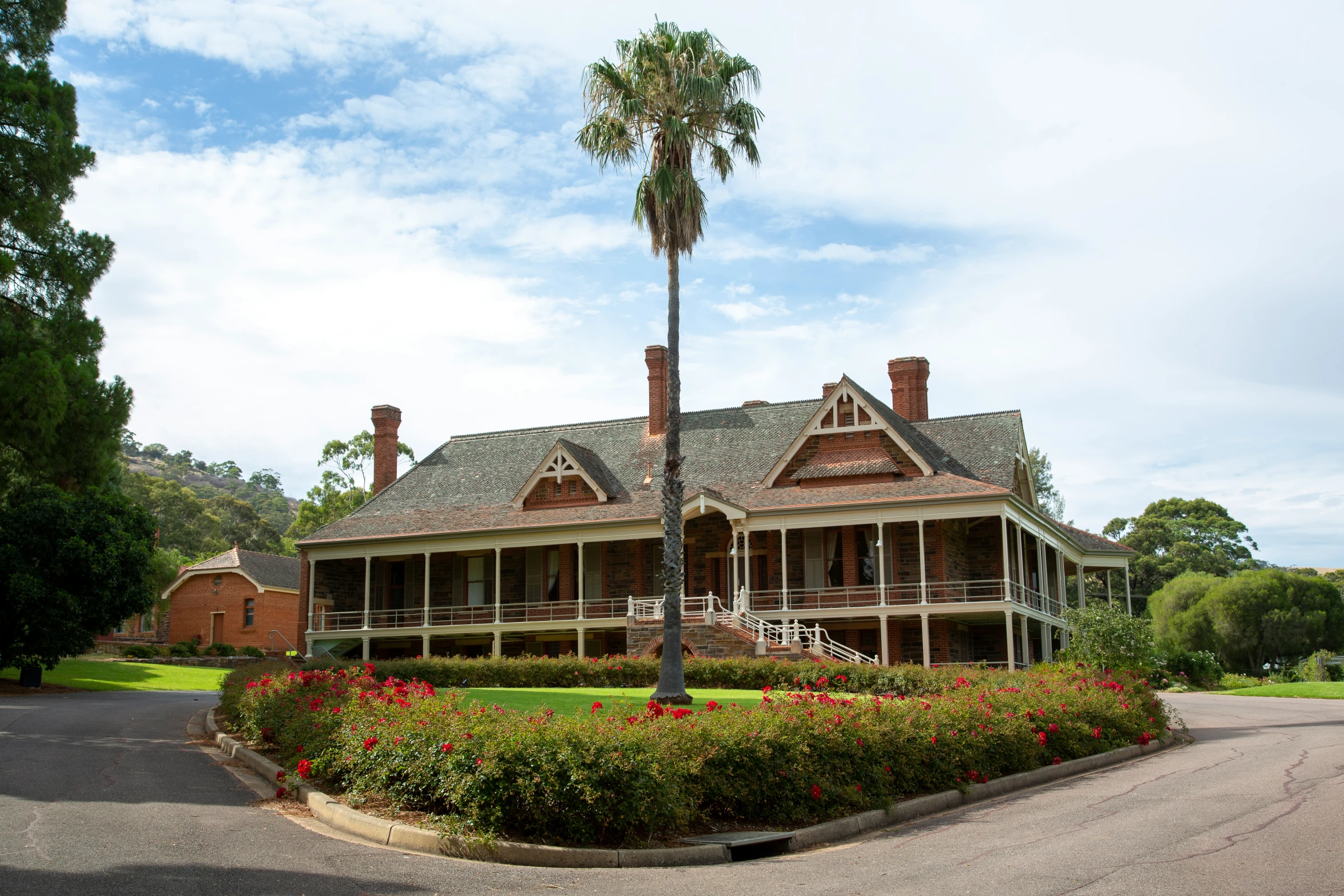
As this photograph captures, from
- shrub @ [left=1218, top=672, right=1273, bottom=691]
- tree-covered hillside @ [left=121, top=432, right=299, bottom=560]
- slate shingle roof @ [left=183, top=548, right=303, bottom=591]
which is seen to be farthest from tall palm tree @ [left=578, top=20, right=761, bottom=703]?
tree-covered hillside @ [left=121, top=432, right=299, bottom=560]

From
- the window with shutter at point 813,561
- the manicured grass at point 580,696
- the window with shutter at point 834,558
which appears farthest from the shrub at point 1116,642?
the window with shutter at point 813,561

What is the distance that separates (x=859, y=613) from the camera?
30703 millimetres

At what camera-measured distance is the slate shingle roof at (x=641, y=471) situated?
3189 centimetres

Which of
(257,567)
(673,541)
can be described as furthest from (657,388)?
(257,567)

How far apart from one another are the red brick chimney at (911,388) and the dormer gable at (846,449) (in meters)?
4.63

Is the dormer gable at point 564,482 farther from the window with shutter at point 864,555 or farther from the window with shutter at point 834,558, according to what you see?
the window with shutter at point 864,555

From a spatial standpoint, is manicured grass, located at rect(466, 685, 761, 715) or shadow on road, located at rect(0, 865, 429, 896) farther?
manicured grass, located at rect(466, 685, 761, 715)

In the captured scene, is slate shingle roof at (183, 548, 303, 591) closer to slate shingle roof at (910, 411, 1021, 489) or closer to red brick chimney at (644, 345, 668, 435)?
red brick chimney at (644, 345, 668, 435)

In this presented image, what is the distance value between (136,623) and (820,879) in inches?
2478

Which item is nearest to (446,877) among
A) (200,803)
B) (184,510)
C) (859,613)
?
(200,803)

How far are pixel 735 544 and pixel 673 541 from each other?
10203 mm

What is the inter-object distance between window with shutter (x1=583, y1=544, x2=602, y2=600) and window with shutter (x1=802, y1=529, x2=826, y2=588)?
21.6 feet

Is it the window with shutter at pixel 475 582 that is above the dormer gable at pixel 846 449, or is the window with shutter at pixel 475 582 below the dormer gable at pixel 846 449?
below

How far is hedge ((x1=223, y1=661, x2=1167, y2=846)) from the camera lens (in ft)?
29.5
